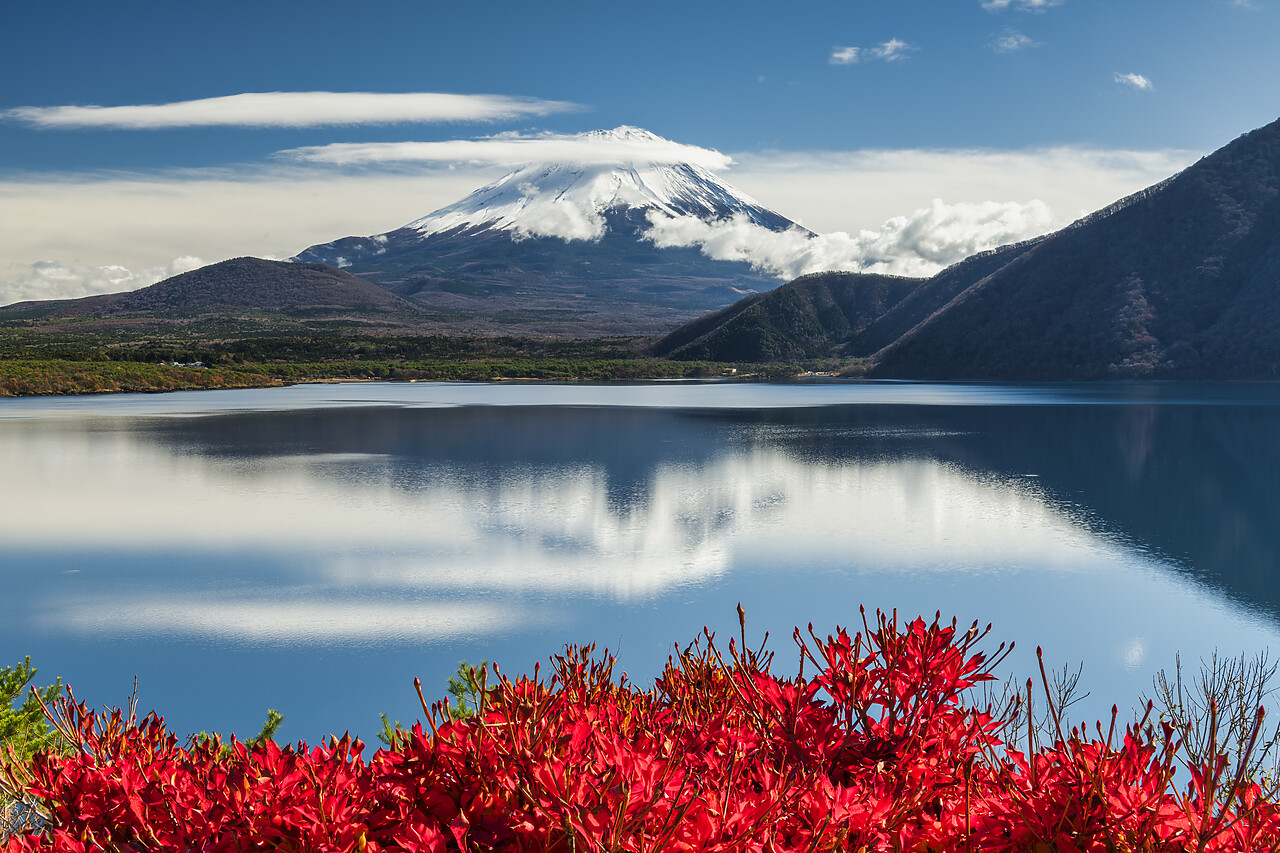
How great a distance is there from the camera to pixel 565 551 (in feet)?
37.1

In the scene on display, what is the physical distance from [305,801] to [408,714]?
503 cm

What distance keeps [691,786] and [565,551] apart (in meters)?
9.50

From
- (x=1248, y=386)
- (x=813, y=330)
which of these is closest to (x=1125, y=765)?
(x=1248, y=386)

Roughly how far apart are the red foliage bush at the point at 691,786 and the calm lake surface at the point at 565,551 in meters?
4.59

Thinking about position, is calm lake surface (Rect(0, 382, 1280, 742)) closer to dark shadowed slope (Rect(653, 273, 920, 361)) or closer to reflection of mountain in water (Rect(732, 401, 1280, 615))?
reflection of mountain in water (Rect(732, 401, 1280, 615))

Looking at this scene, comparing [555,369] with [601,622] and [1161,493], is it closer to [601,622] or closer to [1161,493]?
[1161,493]

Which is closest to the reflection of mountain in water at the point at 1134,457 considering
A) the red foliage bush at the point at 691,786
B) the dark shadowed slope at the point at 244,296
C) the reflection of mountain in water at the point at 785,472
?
the reflection of mountain in water at the point at 785,472

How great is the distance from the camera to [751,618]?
8531 millimetres

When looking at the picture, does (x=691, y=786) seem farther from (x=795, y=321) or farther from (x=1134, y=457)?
(x=795, y=321)

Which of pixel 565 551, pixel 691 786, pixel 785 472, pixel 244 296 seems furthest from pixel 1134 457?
pixel 244 296

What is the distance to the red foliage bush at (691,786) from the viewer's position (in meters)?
1.69

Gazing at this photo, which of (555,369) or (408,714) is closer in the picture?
(408,714)

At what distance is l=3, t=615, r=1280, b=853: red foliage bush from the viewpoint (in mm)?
1692

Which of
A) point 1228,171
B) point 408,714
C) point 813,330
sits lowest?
point 408,714
